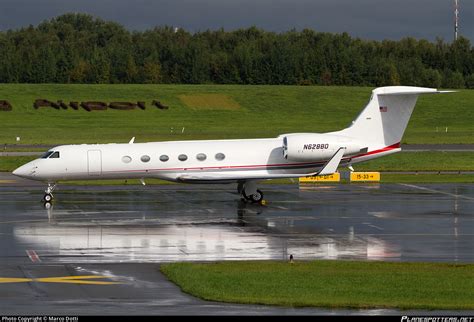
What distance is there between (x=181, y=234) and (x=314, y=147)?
1015 centimetres

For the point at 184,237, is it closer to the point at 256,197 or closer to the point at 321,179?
the point at 256,197

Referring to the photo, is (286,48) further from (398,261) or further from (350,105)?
(398,261)

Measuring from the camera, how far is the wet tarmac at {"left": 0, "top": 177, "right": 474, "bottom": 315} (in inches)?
781

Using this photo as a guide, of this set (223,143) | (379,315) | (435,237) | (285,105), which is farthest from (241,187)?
(285,105)

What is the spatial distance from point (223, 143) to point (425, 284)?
19.0 meters

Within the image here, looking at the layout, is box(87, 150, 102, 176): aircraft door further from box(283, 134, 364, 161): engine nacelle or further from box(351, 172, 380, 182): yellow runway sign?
box(351, 172, 380, 182): yellow runway sign

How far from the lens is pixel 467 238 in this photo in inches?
1139

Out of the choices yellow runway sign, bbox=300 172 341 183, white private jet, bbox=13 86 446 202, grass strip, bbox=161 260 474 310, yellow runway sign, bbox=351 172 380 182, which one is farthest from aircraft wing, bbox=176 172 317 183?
grass strip, bbox=161 260 474 310

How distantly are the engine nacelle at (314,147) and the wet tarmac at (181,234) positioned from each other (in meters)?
1.97

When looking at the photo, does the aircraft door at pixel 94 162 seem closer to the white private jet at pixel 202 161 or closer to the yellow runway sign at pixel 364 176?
the white private jet at pixel 202 161

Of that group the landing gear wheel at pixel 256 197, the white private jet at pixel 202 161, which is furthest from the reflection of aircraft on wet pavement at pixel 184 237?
the white private jet at pixel 202 161

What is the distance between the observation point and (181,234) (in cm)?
2994

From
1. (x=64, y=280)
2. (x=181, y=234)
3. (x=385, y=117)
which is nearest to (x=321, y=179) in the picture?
(x=385, y=117)

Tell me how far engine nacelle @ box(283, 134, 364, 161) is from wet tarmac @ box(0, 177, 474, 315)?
197 cm
